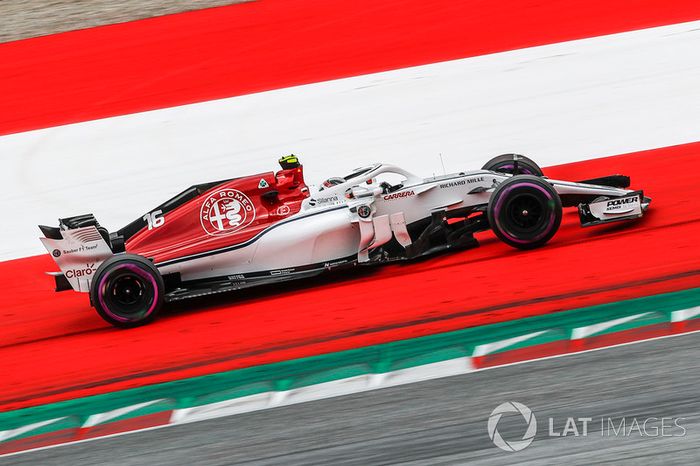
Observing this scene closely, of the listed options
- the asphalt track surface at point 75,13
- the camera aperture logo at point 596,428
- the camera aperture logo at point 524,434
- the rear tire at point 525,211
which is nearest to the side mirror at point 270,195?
the rear tire at point 525,211

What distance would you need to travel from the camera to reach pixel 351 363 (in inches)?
301

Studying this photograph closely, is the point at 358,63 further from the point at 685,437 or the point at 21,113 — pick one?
the point at 685,437

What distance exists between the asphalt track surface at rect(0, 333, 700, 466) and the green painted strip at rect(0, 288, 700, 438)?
0.46 m

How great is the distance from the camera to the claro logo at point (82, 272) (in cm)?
951

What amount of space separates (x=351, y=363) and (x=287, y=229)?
221cm

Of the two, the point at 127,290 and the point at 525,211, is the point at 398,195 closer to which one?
the point at 525,211


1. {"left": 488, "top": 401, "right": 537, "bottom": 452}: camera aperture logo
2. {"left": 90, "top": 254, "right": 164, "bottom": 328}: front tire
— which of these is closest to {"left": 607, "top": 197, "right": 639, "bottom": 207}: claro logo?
{"left": 488, "top": 401, "right": 537, "bottom": 452}: camera aperture logo

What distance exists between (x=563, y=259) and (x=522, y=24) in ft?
30.2

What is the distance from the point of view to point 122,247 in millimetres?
9742

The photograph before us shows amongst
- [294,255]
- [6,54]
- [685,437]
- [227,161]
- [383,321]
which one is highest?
[6,54]

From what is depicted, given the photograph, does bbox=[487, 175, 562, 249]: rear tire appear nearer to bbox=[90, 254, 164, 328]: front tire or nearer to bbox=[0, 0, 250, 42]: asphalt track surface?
bbox=[90, 254, 164, 328]: front tire

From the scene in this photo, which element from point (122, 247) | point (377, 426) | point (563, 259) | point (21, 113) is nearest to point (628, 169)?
point (563, 259)

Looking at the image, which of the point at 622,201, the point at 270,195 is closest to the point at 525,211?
the point at 622,201

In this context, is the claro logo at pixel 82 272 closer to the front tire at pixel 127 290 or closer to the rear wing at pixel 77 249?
the rear wing at pixel 77 249
